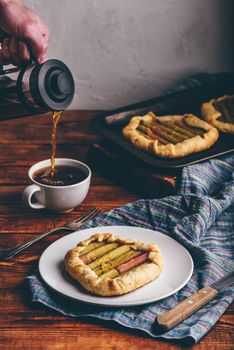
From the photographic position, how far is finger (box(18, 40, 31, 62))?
1515 mm

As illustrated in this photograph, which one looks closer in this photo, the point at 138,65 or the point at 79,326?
the point at 79,326

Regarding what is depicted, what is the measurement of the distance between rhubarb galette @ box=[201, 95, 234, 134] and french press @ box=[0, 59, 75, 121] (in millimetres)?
707

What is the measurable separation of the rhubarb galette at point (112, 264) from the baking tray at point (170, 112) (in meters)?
0.39

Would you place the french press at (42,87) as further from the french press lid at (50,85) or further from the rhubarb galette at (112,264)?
the rhubarb galette at (112,264)

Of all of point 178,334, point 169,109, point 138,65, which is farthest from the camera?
point 138,65

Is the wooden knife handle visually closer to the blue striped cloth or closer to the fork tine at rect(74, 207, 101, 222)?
the blue striped cloth

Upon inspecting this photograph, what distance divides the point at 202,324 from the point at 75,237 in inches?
14.2

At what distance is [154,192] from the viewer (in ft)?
5.45

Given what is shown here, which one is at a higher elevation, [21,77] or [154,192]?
[21,77]

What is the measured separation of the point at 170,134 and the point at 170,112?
215mm

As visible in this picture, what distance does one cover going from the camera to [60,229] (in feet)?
4.80

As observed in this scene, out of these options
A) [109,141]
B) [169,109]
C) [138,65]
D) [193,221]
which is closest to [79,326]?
[193,221]

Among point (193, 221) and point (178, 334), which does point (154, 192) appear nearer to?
point (193, 221)

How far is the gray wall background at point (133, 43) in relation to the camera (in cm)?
218
